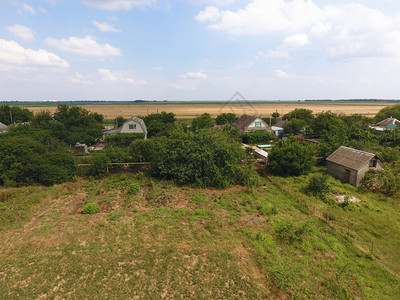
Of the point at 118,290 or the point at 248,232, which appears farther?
the point at 248,232

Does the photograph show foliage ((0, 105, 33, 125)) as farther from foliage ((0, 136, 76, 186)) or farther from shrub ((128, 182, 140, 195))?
shrub ((128, 182, 140, 195))

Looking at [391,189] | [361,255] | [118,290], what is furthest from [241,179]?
[118,290]

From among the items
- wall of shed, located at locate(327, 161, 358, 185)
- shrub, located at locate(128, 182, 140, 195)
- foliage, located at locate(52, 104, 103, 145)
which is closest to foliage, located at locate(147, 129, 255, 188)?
shrub, located at locate(128, 182, 140, 195)

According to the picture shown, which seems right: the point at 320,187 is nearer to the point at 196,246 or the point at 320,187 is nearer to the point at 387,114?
the point at 196,246

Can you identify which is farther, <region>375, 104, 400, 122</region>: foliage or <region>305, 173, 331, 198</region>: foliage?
<region>375, 104, 400, 122</region>: foliage

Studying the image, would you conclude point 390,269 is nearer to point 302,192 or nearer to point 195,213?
point 302,192

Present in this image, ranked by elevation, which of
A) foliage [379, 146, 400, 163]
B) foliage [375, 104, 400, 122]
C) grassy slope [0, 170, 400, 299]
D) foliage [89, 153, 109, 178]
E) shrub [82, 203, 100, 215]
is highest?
foliage [375, 104, 400, 122]
